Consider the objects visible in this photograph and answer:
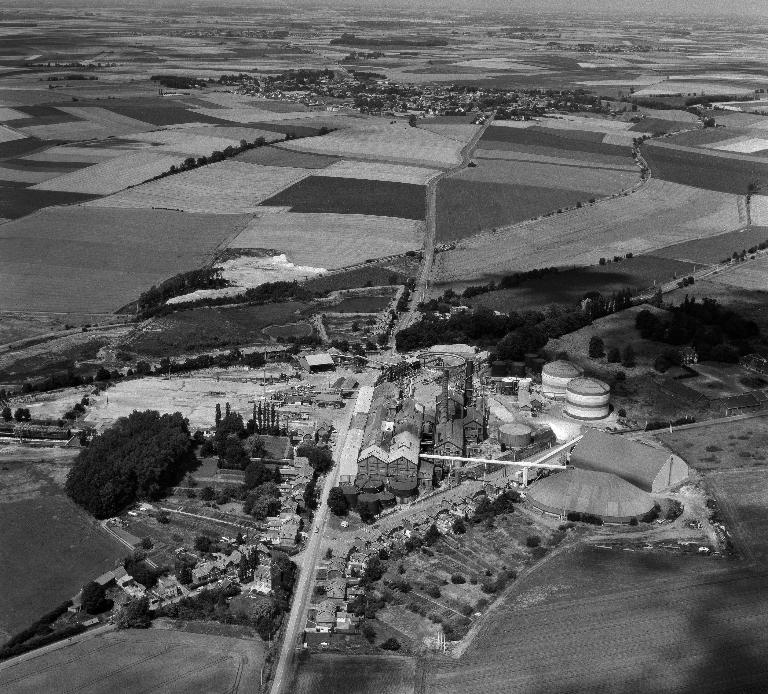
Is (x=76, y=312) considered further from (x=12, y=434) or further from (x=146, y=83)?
(x=146, y=83)

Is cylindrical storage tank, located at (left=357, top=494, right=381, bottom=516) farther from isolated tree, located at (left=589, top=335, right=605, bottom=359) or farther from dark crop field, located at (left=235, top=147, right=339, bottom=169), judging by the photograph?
dark crop field, located at (left=235, top=147, right=339, bottom=169)

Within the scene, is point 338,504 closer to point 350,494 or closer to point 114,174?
point 350,494

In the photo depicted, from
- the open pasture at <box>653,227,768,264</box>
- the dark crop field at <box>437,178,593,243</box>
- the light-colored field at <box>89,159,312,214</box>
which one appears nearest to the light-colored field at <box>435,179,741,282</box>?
the open pasture at <box>653,227,768,264</box>

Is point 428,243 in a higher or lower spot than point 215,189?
lower

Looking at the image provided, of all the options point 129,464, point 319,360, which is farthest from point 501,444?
point 129,464

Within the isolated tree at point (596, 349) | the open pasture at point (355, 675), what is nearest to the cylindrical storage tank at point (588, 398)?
the isolated tree at point (596, 349)

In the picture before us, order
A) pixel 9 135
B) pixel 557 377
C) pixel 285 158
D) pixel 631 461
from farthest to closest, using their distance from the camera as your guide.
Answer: pixel 9 135, pixel 285 158, pixel 557 377, pixel 631 461

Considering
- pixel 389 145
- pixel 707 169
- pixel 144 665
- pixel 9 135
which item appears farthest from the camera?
pixel 389 145
